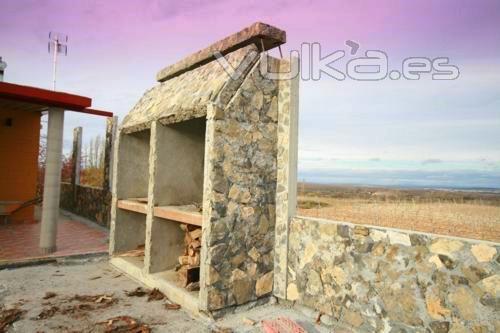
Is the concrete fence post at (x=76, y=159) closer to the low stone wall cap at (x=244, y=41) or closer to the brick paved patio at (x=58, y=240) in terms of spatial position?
the brick paved patio at (x=58, y=240)

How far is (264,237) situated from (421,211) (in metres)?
5.91

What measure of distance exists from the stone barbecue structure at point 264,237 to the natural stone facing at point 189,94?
0.08 feet

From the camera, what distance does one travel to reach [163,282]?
4.98m

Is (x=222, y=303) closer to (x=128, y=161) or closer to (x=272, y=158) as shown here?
(x=272, y=158)

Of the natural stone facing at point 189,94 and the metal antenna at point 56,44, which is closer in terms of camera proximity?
the natural stone facing at point 189,94

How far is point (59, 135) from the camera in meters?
6.93

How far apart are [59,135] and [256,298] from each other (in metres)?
5.22

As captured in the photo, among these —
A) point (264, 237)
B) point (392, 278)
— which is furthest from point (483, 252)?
point (264, 237)

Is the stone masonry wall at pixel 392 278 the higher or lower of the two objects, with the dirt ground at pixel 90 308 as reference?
higher

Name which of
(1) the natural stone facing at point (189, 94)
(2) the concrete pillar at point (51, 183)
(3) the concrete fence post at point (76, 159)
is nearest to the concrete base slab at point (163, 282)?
(2) the concrete pillar at point (51, 183)

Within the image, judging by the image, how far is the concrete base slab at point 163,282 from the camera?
439cm

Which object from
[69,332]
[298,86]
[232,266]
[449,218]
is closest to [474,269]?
[232,266]

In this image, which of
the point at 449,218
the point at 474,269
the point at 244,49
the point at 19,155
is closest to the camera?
the point at 474,269

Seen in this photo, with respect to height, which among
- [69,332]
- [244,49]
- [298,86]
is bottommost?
[69,332]
